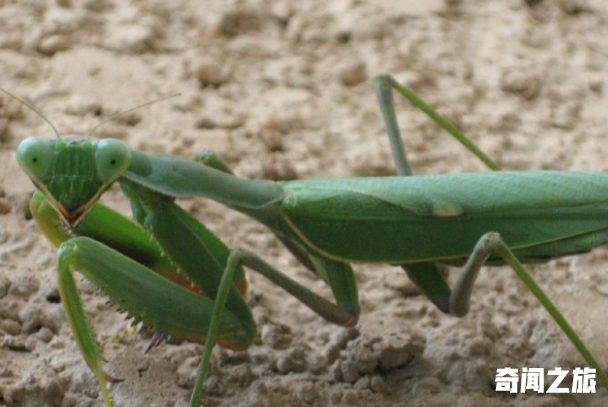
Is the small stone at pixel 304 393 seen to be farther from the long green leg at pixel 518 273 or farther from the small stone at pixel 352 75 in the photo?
the small stone at pixel 352 75

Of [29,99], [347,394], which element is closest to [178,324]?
[347,394]

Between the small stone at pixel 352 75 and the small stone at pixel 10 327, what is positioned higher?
the small stone at pixel 352 75

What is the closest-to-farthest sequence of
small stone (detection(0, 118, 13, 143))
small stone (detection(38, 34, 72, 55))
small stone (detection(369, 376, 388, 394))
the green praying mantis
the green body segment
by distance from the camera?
1. the green praying mantis
2. the green body segment
3. small stone (detection(369, 376, 388, 394))
4. small stone (detection(0, 118, 13, 143))
5. small stone (detection(38, 34, 72, 55))

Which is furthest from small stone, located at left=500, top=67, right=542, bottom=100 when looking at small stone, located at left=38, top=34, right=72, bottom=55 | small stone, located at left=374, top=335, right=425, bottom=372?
small stone, located at left=38, top=34, right=72, bottom=55

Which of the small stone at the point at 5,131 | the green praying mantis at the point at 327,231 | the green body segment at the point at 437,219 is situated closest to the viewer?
the green praying mantis at the point at 327,231

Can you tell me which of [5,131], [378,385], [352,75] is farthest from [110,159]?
[352,75]

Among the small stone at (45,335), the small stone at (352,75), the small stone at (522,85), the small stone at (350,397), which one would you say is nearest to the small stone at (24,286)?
the small stone at (45,335)

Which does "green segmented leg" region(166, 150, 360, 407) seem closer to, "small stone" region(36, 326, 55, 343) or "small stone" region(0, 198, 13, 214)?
"small stone" region(36, 326, 55, 343)
